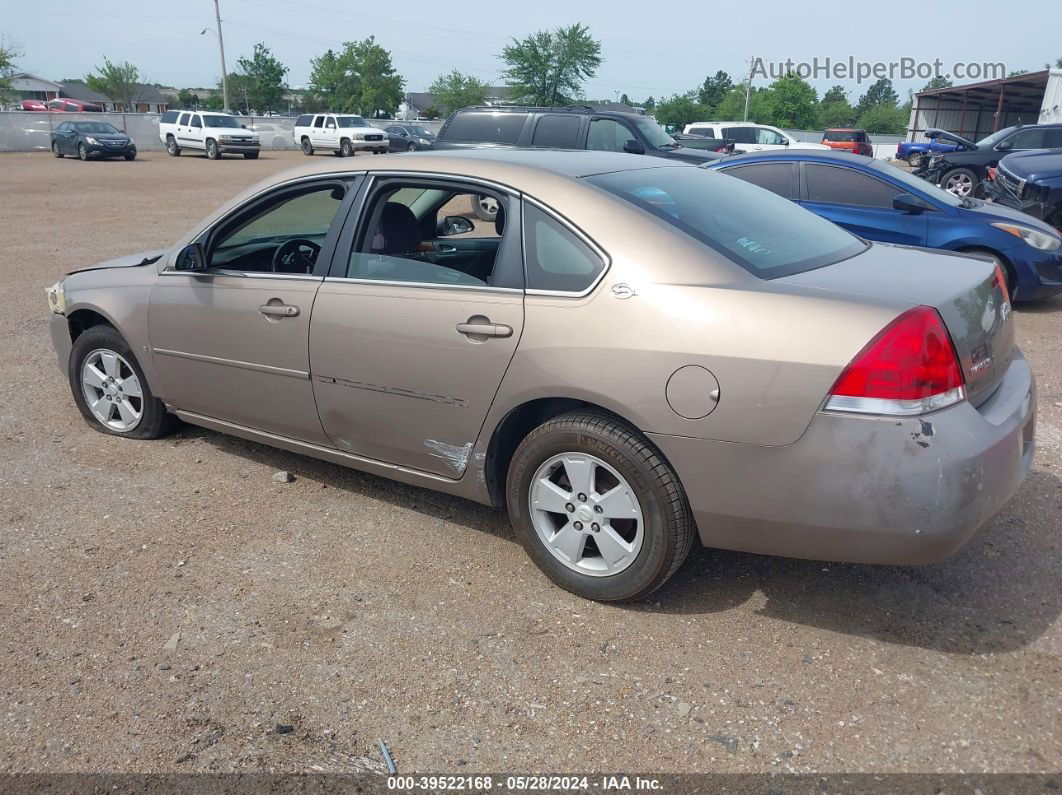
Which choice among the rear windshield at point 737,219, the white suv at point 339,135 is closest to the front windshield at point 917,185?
the rear windshield at point 737,219

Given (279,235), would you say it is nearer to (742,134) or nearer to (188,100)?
(742,134)

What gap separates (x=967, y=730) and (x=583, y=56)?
5969cm

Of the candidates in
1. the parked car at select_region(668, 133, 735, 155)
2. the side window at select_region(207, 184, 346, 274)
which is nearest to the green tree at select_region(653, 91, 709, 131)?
the parked car at select_region(668, 133, 735, 155)

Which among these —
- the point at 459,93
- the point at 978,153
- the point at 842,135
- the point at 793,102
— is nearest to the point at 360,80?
the point at 459,93

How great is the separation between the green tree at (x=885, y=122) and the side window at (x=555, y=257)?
85.5 meters

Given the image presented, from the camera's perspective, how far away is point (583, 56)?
188ft

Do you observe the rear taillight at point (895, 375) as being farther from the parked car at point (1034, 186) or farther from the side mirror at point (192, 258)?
the parked car at point (1034, 186)

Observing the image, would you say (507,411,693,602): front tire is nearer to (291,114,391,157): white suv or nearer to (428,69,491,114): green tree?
(291,114,391,157): white suv

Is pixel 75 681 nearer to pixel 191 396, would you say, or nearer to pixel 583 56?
pixel 191 396

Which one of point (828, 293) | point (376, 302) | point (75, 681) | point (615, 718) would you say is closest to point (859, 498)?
point (828, 293)

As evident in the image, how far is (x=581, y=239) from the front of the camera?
3.21 metres

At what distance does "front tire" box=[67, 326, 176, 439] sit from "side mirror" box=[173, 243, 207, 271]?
701 millimetres

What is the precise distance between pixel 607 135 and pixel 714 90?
86092 mm

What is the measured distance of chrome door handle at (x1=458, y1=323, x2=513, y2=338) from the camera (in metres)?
3.28
